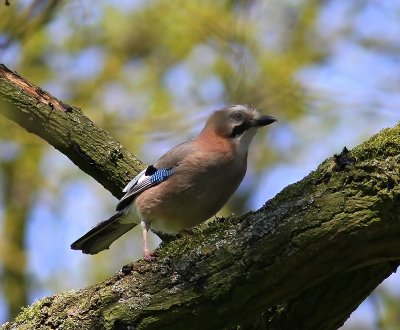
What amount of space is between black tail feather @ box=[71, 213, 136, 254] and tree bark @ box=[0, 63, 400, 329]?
2065 millimetres

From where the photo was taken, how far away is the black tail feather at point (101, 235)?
26.8ft

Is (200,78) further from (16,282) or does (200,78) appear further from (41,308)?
(41,308)

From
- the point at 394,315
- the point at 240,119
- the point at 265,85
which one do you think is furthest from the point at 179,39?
the point at 394,315

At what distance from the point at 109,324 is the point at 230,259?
1038 mm

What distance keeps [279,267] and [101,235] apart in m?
3.57

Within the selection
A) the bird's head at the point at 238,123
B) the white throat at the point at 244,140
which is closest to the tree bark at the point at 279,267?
the white throat at the point at 244,140

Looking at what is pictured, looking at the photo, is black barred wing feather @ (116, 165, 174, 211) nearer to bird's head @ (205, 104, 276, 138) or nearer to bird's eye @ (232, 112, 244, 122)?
bird's head @ (205, 104, 276, 138)

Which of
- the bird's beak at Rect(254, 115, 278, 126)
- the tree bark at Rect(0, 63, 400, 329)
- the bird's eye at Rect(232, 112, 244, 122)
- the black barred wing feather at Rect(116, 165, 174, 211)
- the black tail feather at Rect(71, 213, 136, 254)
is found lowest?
the tree bark at Rect(0, 63, 400, 329)

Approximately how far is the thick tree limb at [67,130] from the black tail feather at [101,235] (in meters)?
0.37

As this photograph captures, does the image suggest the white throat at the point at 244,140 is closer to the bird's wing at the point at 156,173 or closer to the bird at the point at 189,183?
the bird at the point at 189,183

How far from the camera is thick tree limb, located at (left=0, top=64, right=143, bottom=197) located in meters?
7.89

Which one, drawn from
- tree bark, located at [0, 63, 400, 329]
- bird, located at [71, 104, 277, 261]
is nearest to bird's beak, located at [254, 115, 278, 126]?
bird, located at [71, 104, 277, 261]

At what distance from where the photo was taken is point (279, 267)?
5074 mm

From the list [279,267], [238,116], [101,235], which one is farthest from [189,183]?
[279,267]
